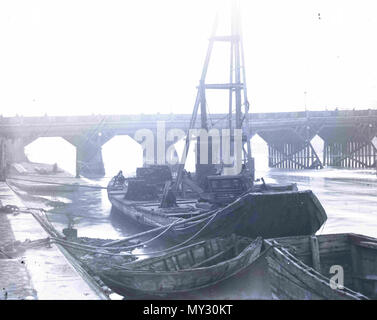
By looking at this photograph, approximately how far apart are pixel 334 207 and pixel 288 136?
39.5 m

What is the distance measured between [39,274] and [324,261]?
23.4 feet

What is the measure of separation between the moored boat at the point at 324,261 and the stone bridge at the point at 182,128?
145ft

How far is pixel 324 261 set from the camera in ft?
39.6

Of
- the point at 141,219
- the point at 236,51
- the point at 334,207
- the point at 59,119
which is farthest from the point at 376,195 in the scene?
the point at 59,119

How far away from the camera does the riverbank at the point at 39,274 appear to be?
26.6 ft

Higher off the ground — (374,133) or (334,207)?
(374,133)

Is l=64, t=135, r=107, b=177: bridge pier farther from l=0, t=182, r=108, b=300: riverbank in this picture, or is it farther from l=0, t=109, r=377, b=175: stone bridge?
l=0, t=182, r=108, b=300: riverbank

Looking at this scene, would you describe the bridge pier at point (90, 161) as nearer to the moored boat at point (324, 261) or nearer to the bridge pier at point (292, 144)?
the bridge pier at point (292, 144)

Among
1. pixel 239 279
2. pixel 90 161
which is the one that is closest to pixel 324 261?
pixel 239 279

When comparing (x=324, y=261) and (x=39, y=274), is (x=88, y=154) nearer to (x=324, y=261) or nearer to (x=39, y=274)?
(x=324, y=261)
